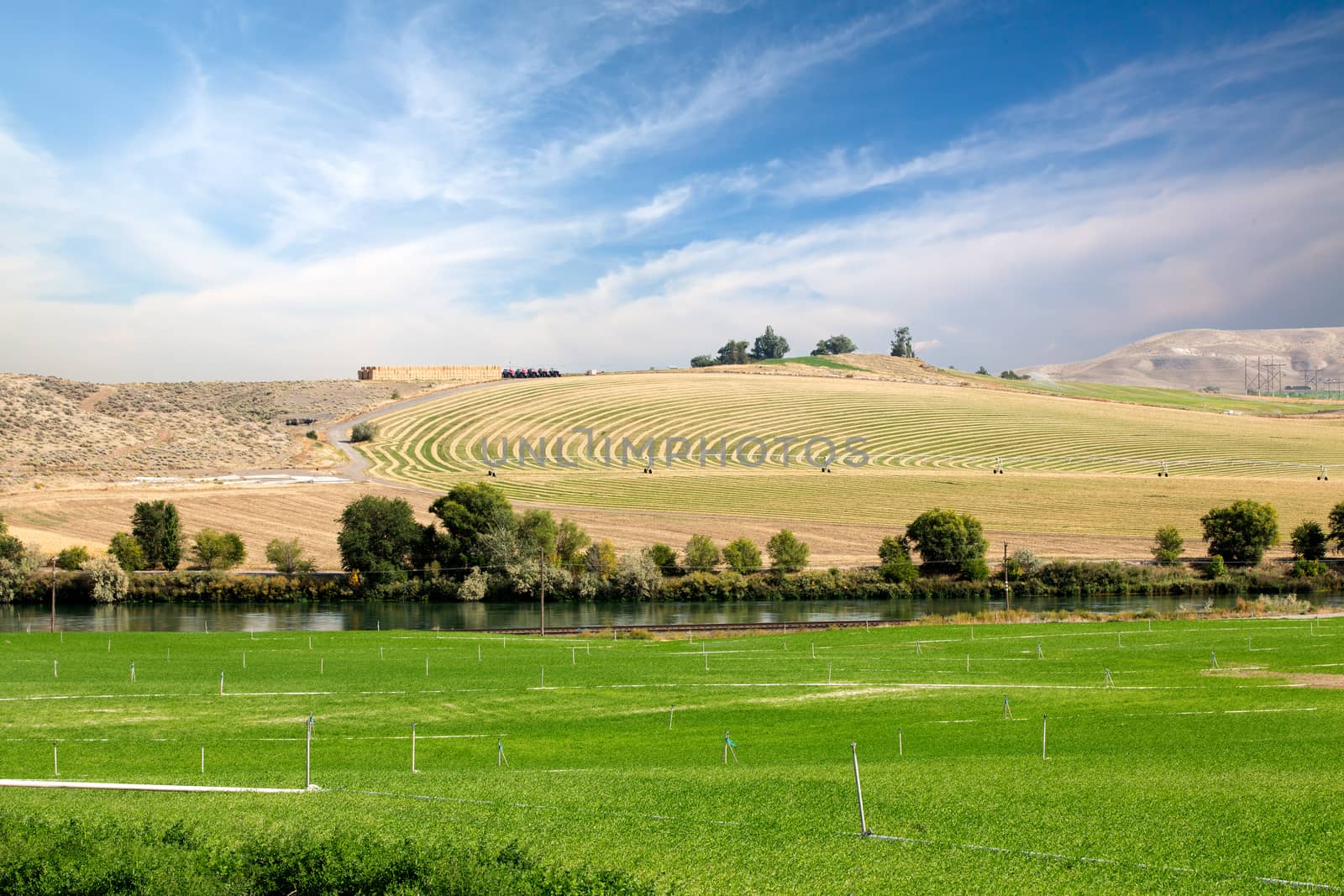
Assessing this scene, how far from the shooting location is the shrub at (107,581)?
6531 centimetres

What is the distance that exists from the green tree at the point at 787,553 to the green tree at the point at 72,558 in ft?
158

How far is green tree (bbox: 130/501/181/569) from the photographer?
71.7m

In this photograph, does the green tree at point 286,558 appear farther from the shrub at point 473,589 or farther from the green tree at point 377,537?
the shrub at point 473,589

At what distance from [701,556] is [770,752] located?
49062 millimetres

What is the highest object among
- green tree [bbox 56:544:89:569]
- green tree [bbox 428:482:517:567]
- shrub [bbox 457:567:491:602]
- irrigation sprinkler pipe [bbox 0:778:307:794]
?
green tree [bbox 428:482:517:567]

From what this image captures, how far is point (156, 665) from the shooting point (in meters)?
35.4

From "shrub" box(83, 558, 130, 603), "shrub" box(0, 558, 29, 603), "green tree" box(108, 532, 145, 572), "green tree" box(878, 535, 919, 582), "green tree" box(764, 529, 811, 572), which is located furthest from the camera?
"green tree" box(108, 532, 145, 572)

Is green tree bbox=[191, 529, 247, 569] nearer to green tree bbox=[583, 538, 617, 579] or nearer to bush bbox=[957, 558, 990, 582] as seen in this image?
green tree bbox=[583, 538, 617, 579]

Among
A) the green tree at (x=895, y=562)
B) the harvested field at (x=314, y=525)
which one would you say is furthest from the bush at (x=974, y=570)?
the harvested field at (x=314, y=525)

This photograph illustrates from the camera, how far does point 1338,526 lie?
7344cm

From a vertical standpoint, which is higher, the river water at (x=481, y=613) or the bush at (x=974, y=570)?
the bush at (x=974, y=570)

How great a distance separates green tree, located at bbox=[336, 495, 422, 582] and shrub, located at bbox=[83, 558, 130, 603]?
14.2 metres

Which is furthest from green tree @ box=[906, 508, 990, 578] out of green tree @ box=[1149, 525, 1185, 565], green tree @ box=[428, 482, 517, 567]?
green tree @ box=[428, 482, 517, 567]

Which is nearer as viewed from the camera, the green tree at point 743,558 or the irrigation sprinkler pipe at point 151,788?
the irrigation sprinkler pipe at point 151,788
